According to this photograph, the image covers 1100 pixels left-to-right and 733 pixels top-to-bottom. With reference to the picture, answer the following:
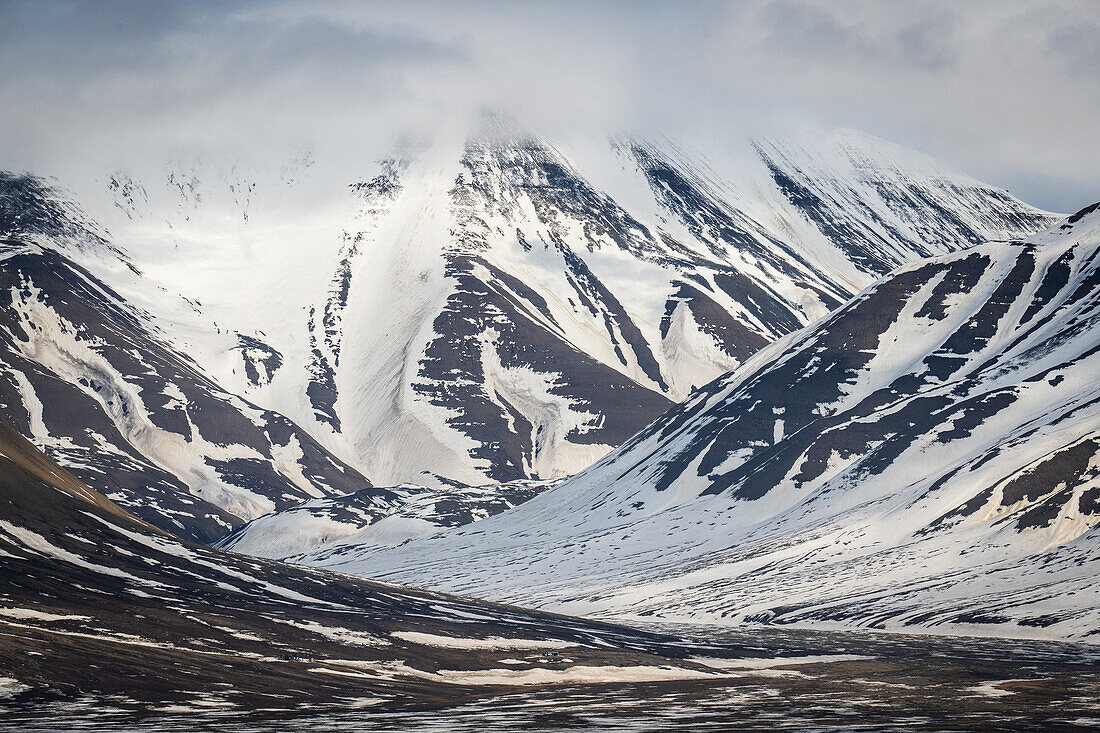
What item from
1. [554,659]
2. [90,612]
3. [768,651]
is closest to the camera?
[90,612]

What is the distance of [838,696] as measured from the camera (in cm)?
10831

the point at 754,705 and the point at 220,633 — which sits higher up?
the point at 220,633

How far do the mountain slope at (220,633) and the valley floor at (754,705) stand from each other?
6.23 ft

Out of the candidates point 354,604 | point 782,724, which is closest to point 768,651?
point 354,604

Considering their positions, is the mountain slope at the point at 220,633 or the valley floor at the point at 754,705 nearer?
the valley floor at the point at 754,705

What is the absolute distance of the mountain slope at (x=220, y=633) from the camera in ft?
328

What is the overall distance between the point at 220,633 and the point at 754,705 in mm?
49226

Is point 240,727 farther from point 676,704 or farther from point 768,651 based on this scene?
point 768,651

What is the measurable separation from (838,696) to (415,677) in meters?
36.3

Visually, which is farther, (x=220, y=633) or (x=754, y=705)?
(x=220, y=633)

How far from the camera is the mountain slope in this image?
99875 mm

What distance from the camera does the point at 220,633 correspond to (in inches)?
4951

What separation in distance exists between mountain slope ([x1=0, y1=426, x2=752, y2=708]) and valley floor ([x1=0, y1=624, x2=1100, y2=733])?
1.90 meters

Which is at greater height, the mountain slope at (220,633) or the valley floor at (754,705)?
the mountain slope at (220,633)
